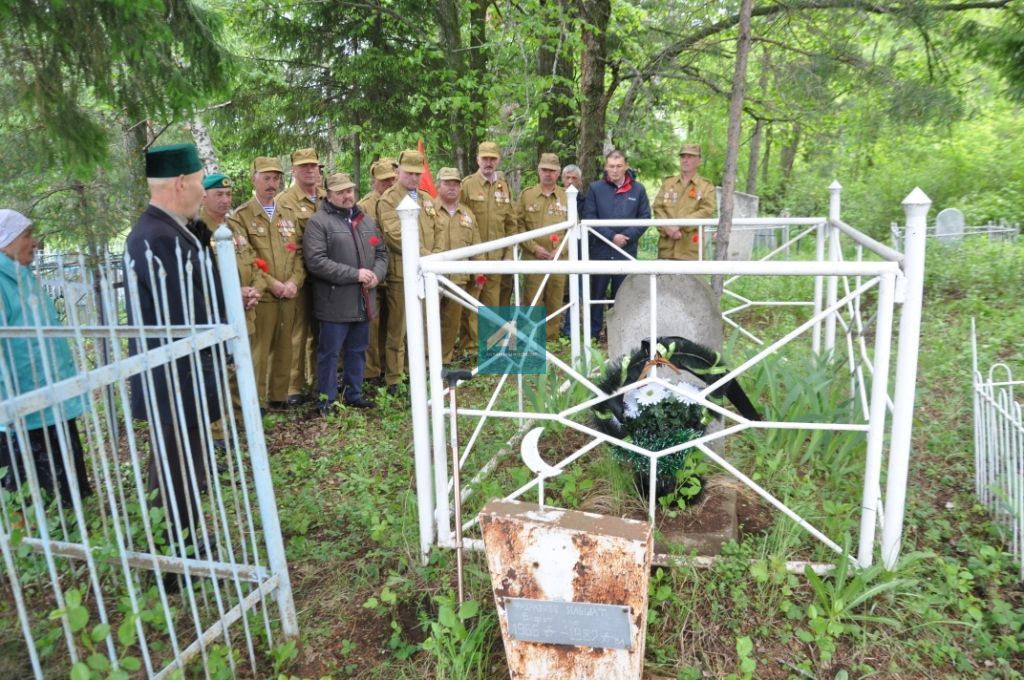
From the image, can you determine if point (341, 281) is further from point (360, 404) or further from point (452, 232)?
point (452, 232)

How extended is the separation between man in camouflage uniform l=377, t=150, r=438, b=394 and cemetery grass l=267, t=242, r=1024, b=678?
1585 mm

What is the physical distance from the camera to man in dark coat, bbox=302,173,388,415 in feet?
16.1

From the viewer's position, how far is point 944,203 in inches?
598

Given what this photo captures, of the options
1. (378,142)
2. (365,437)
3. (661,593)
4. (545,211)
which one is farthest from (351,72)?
(661,593)

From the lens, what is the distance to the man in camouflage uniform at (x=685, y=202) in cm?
679

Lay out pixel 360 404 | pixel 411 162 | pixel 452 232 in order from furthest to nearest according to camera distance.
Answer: pixel 452 232 → pixel 411 162 → pixel 360 404

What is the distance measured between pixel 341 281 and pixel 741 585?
332 centimetres

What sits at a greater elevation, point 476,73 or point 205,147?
point 476,73

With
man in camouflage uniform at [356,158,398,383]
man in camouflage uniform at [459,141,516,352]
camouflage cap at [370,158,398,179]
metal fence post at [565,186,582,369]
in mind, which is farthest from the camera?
man in camouflage uniform at [459,141,516,352]

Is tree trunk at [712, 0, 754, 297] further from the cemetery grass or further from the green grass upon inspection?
the cemetery grass

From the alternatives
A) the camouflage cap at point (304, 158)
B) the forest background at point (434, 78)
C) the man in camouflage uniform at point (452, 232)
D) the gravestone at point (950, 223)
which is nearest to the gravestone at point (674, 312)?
the forest background at point (434, 78)

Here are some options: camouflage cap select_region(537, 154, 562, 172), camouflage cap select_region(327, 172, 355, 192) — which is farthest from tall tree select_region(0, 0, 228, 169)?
camouflage cap select_region(537, 154, 562, 172)

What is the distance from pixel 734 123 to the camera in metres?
4.20

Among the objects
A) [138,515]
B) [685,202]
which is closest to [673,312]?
[138,515]
